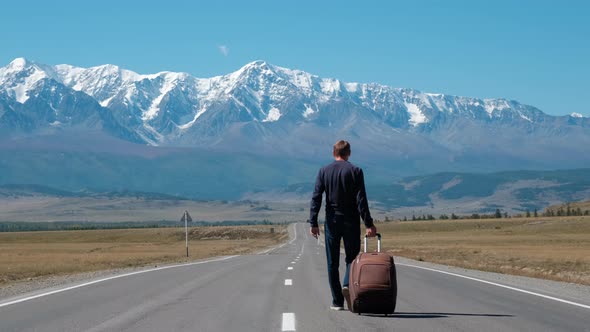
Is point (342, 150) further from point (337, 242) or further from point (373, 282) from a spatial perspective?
point (373, 282)

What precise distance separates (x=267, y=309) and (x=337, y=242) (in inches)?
73.8

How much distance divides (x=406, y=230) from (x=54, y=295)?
5422 inches

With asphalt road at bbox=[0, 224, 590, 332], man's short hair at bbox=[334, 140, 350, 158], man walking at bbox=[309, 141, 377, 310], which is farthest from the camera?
man's short hair at bbox=[334, 140, 350, 158]

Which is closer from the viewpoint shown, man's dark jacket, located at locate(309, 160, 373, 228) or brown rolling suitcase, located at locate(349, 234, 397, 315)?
brown rolling suitcase, located at locate(349, 234, 397, 315)

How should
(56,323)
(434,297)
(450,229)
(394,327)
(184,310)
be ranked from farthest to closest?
1. (450,229)
2. (434,297)
3. (184,310)
4. (56,323)
5. (394,327)

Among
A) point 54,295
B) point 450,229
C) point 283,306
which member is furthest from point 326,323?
point 450,229

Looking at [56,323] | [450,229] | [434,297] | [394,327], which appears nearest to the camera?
[394,327]

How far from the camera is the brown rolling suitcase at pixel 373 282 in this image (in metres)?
15.4

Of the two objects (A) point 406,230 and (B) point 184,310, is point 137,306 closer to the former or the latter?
(B) point 184,310

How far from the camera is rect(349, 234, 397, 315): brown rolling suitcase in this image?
15.4 meters

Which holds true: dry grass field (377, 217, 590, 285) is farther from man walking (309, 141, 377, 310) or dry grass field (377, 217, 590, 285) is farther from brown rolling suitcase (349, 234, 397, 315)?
brown rolling suitcase (349, 234, 397, 315)

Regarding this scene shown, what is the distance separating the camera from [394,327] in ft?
47.9

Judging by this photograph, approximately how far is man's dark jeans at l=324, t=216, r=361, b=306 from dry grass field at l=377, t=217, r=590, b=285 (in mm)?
12470

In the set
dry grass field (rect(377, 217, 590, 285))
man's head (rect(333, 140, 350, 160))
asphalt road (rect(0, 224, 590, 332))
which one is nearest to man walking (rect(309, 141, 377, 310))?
man's head (rect(333, 140, 350, 160))
